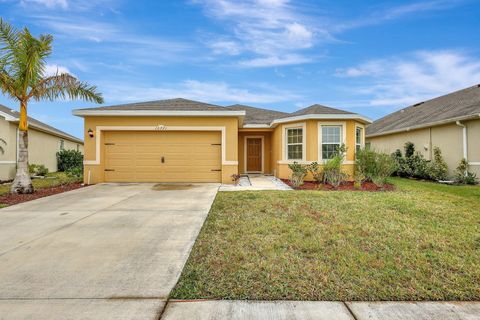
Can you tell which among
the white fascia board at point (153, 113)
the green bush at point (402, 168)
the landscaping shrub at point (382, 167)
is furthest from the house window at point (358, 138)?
the white fascia board at point (153, 113)

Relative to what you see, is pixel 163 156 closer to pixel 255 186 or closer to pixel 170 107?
pixel 170 107

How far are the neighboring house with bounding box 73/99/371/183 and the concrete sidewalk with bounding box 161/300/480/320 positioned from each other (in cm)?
860

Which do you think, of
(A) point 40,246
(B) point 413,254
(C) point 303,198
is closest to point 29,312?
(A) point 40,246

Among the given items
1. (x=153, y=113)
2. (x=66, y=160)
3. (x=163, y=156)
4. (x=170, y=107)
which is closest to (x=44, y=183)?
(x=163, y=156)

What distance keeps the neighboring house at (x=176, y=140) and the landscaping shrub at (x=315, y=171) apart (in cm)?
53

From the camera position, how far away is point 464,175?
11.2 meters

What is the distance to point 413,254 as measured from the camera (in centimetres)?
365

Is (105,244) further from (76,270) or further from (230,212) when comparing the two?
(230,212)

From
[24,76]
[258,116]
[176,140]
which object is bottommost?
[176,140]

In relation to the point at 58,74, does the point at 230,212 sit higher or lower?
lower

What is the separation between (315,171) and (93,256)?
30.7 ft

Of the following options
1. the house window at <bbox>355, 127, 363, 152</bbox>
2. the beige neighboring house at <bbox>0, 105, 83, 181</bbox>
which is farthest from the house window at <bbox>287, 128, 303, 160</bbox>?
the beige neighboring house at <bbox>0, 105, 83, 181</bbox>

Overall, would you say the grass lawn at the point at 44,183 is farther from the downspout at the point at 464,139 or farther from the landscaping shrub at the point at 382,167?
the downspout at the point at 464,139

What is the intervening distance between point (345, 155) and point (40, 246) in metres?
11.1
